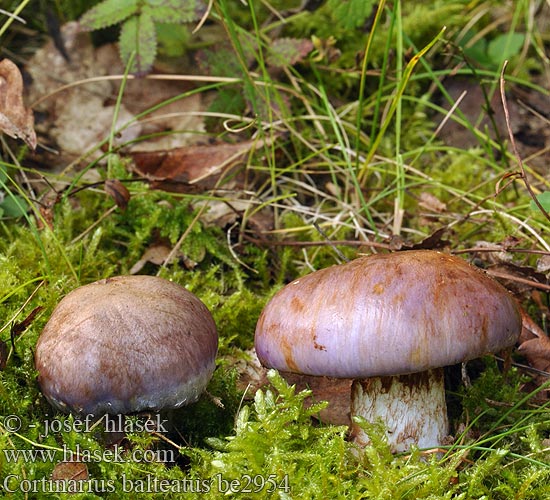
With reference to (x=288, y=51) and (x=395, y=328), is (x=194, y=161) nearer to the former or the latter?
(x=288, y=51)

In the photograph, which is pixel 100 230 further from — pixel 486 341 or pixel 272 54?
pixel 486 341

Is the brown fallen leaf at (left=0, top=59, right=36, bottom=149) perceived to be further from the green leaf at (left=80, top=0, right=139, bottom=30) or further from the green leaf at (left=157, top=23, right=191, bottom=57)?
the green leaf at (left=157, top=23, right=191, bottom=57)

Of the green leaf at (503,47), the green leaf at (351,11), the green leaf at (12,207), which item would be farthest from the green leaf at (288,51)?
the green leaf at (12,207)

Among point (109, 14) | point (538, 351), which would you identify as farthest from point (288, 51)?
point (538, 351)

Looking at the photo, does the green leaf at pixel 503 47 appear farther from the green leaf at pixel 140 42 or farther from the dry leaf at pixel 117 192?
the dry leaf at pixel 117 192

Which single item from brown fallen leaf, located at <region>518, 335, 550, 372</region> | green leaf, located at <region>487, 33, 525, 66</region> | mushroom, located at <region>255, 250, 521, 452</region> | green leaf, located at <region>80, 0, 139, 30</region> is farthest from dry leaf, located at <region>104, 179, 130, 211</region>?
green leaf, located at <region>487, 33, 525, 66</region>

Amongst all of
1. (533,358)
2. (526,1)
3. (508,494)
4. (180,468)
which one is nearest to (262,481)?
(180,468)
